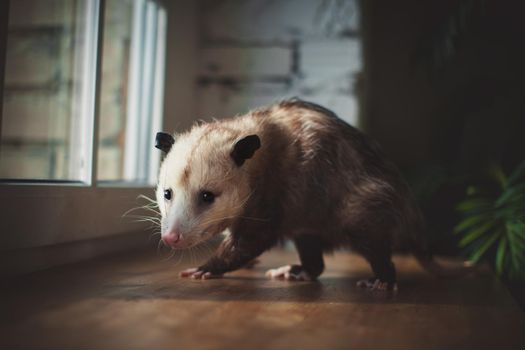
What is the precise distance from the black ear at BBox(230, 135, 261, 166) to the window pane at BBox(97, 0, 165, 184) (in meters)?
1.17

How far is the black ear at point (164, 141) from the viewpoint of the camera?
192 centimetres

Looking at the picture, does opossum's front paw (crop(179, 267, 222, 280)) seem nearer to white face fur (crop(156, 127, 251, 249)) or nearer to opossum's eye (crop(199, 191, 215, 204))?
white face fur (crop(156, 127, 251, 249))

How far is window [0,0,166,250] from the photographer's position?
1850 millimetres

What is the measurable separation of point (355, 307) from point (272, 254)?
130cm

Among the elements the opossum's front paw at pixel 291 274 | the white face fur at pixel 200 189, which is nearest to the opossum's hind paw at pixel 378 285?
the opossum's front paw at pixel 291 274

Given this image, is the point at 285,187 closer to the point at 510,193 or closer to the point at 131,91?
the point at 510,193

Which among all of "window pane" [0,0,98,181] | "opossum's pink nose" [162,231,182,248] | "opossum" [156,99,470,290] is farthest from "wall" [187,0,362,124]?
"opossum's pink nose" [162,231,182,248]

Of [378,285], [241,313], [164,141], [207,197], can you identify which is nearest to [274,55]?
[164,141]

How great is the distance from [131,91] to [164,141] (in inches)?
41.8

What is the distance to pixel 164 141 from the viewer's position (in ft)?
6.35

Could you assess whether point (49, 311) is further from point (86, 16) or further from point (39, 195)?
point (86, 16)

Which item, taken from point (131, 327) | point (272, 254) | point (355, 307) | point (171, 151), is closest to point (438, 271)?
point (355, 307)

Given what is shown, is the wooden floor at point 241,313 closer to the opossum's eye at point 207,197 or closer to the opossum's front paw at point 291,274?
the opossum's front paw at point 291,274

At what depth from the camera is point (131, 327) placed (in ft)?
3.95
